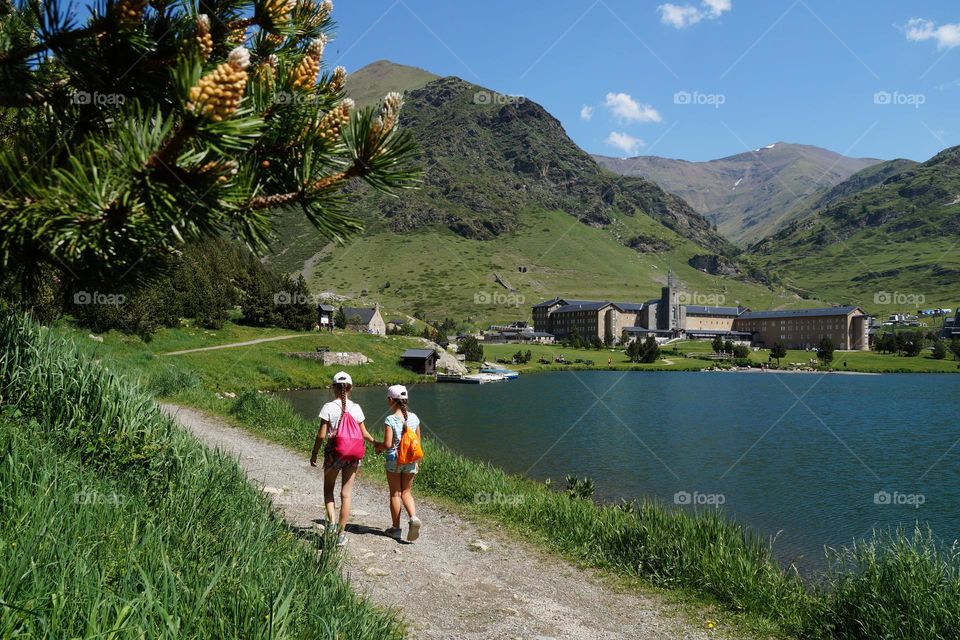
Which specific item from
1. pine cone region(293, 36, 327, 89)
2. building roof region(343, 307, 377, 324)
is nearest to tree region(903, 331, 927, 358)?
building roof region(343, 307, 377, 324)

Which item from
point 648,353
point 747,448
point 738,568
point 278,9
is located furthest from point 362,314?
point 278,9

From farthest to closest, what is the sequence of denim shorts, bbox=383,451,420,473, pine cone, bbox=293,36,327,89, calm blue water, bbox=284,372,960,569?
1. calm blue water, bbox=284,372,960,569
2. denim shorts, bbox=383,451,420,473
3. pine cone, bbox=293,36,327,89

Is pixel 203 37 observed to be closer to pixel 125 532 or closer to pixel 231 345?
pixel 125 532

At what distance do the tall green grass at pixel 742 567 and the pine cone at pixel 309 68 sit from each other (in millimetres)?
9409

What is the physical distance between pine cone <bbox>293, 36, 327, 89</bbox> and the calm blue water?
17.4 m

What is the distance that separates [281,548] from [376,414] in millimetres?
37452

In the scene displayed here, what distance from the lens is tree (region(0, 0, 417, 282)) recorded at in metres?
3.10

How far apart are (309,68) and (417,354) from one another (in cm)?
8734

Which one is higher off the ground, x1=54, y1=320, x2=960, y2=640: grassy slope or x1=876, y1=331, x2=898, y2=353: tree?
x1=54, y1=320, x2=960, y2=640: grassy slope

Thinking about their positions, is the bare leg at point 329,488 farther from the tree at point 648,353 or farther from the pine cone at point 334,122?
the tree at point 648,353

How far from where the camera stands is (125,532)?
224 inches

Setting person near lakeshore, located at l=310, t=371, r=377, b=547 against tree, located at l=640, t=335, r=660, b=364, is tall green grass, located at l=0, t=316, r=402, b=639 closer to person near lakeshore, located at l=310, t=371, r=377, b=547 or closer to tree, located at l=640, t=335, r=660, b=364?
person near lakeshore, located at l=310, t=371, r=377, b=547

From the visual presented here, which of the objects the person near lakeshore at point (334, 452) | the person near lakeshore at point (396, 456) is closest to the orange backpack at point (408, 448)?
the person near lakeshore at point (396, 456)

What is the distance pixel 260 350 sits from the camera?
68875 mm
